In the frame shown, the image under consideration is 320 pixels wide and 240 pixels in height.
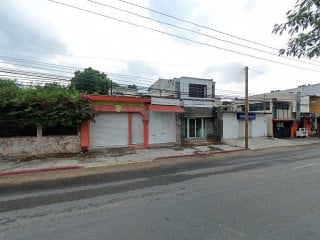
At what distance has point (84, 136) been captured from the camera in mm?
16422

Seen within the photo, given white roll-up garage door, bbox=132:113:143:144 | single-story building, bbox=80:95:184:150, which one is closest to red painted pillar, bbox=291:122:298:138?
single-story building, bbox=80:95:184:150

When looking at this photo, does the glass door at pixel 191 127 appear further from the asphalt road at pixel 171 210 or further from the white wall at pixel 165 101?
the asphalt road at pixel 171 210

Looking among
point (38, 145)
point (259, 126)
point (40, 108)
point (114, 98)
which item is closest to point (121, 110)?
point (114, 98)

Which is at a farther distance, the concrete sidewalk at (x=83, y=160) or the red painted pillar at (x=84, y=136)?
the red painted pillar at (x=84, y=136)

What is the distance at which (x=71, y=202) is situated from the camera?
6.31 metres

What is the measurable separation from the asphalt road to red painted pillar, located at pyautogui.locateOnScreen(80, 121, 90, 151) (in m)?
8.44

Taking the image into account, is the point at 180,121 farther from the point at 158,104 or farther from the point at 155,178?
the point at 155,178

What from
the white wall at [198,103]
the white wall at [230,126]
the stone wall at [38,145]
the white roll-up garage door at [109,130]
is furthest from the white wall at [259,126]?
the stone wall at [38,145]

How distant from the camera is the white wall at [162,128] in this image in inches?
761

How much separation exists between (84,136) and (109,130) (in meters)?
1.95

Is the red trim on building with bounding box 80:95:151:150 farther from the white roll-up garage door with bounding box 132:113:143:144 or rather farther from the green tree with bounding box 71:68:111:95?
the green tree with bounding box 71:68:111:95

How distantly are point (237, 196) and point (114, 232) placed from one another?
3.70 m

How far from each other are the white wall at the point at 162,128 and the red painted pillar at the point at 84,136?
5099mm

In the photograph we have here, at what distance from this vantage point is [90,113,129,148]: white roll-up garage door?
17062mm
